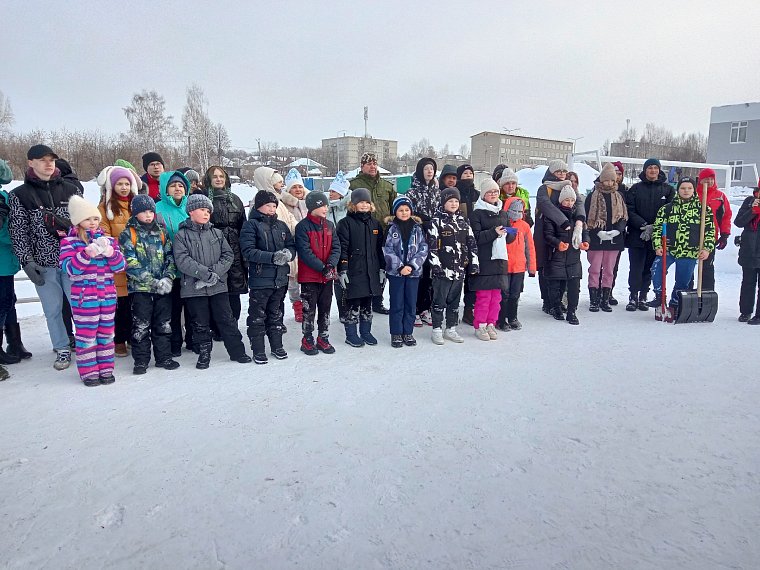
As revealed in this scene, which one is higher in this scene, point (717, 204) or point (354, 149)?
point (354, 149)

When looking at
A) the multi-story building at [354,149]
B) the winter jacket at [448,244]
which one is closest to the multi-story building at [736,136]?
the winter jacket at [448,244]

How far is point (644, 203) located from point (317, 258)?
476 centimetres

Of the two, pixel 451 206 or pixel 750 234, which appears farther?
pixel 750 234

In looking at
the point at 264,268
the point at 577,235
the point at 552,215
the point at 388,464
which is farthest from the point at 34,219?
the point at 577,235

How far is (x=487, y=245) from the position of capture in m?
5.10

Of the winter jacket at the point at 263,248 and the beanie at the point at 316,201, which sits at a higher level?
the beanie at the point at 316,201

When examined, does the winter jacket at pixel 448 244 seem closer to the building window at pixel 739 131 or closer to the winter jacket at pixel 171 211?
the winter jacket at pixel 171 211

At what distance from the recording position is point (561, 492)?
7.84 ft

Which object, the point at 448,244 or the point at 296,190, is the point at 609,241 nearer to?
the point at 448,244

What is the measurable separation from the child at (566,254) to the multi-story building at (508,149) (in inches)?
3013

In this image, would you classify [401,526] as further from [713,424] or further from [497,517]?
[713,424]

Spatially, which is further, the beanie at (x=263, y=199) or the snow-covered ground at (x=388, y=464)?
the beanie at (x=263, y=199)

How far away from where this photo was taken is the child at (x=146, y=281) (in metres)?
4.02

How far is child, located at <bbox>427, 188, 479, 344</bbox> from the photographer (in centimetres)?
489
